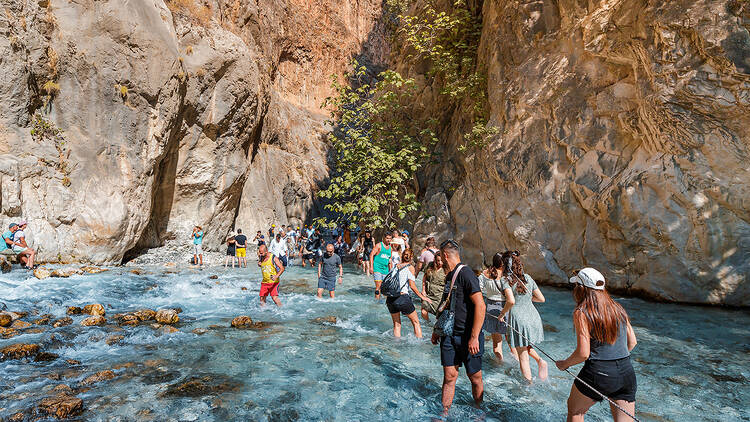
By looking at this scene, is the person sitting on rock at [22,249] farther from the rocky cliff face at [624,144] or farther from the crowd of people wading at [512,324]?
the rocky cliff face at [624,144]

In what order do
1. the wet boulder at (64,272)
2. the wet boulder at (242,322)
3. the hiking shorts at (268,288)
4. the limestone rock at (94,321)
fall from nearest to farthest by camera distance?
the limestone rock at (94,321)
the wet boulder at (242,322)
the hiking shorts at (268,288)
the wet boulder at (64,272)

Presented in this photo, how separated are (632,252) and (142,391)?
1078 cm

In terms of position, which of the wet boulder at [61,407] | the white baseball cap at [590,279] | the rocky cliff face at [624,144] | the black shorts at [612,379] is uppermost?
the rocky cliff face at [624,144]

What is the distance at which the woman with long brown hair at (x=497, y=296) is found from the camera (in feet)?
16.2

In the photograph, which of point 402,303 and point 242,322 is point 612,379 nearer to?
point 402,303

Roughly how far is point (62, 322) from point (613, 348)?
8438 mm

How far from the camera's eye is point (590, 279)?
3139mm

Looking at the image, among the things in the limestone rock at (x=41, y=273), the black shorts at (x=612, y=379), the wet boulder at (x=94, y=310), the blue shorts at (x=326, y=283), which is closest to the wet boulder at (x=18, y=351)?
the wet boulder at (x=94, y=310)

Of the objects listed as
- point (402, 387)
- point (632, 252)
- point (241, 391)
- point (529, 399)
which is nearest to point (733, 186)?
point (632, 252)

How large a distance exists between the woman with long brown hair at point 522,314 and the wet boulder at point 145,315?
6826 millimetres

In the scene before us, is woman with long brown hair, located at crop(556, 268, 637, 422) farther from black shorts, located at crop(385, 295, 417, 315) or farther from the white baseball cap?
black shorts, located at crop(385, 295, 417, 315)

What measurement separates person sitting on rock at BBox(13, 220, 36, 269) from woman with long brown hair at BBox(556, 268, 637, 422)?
13.5 meters

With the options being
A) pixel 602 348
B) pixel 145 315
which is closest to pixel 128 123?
pixel 145 315

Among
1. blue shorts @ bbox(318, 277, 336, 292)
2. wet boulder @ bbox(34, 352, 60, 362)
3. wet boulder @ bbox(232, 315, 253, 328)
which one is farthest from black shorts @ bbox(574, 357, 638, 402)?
blue shorts @ bbox(318, 277, 336, 292)
